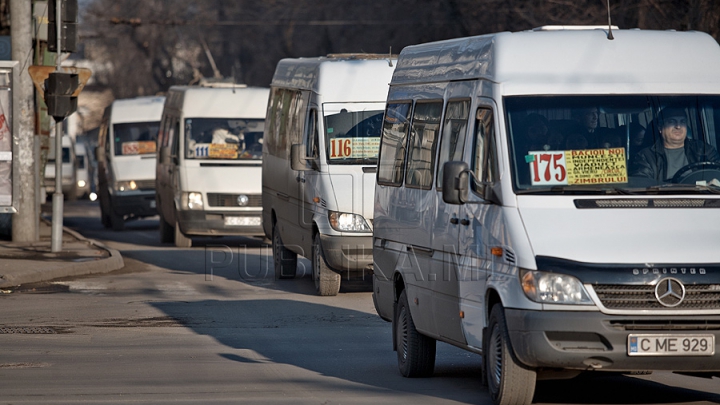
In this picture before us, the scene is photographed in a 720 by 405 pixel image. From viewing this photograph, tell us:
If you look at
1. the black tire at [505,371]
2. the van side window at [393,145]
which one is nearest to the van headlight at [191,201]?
the van side window at [393,145]

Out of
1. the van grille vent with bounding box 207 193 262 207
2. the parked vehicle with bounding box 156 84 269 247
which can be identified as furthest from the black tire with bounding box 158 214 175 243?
the van grille vent with bounding box 207 193 262 207

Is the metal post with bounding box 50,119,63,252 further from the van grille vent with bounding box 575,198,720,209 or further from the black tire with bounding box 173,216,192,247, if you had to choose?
the van grille vent with bounding box 575,198,720,209

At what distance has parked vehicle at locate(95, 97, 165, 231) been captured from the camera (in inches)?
1136

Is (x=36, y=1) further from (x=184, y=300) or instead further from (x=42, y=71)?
(x=184, y=300)

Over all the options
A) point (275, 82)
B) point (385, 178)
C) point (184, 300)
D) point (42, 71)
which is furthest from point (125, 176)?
point (385, 178)

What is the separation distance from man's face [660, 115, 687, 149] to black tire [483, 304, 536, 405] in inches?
60.2

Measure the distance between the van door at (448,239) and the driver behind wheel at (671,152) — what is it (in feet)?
3.97

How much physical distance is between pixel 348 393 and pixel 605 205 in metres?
2.29

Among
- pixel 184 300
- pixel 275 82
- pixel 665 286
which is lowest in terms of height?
pixel 184 300

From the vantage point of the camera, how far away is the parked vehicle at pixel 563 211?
7.04m

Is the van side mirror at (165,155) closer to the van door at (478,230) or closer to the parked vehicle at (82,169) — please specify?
the van door at (478,230)

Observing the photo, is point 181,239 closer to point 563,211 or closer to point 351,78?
point 351,78

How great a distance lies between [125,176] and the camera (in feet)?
94.7

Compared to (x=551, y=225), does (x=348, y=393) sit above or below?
below
